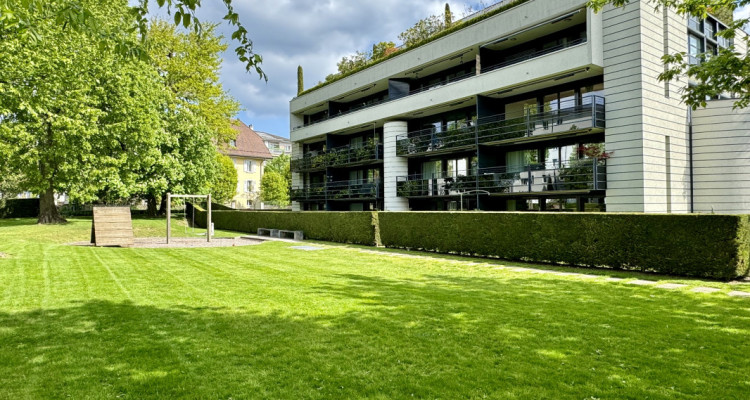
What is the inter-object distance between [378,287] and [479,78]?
1568 centimetres

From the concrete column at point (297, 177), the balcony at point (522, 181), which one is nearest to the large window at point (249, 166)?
the concrete column at point (297, 177)

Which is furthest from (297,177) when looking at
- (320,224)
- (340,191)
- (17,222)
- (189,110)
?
(17,222)

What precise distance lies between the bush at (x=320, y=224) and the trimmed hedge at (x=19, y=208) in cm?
1960

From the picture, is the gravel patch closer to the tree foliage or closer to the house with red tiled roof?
the tree foliage

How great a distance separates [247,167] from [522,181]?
142 ft

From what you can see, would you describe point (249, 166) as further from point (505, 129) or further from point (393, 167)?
point (505, 129)

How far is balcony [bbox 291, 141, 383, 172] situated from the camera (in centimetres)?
2809

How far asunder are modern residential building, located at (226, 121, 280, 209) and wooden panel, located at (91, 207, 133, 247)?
36.0 m

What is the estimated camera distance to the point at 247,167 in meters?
55.6

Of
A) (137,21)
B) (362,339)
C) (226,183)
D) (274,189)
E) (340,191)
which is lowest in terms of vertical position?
(362,339)

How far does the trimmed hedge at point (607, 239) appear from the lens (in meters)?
9.53

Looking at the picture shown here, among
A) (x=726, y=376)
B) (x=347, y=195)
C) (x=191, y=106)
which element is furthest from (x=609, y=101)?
(x=191, y=106)

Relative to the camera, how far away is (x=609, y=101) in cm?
1689

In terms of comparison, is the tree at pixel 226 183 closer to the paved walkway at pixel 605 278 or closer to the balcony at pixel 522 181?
the balcony at pixel 522 181
